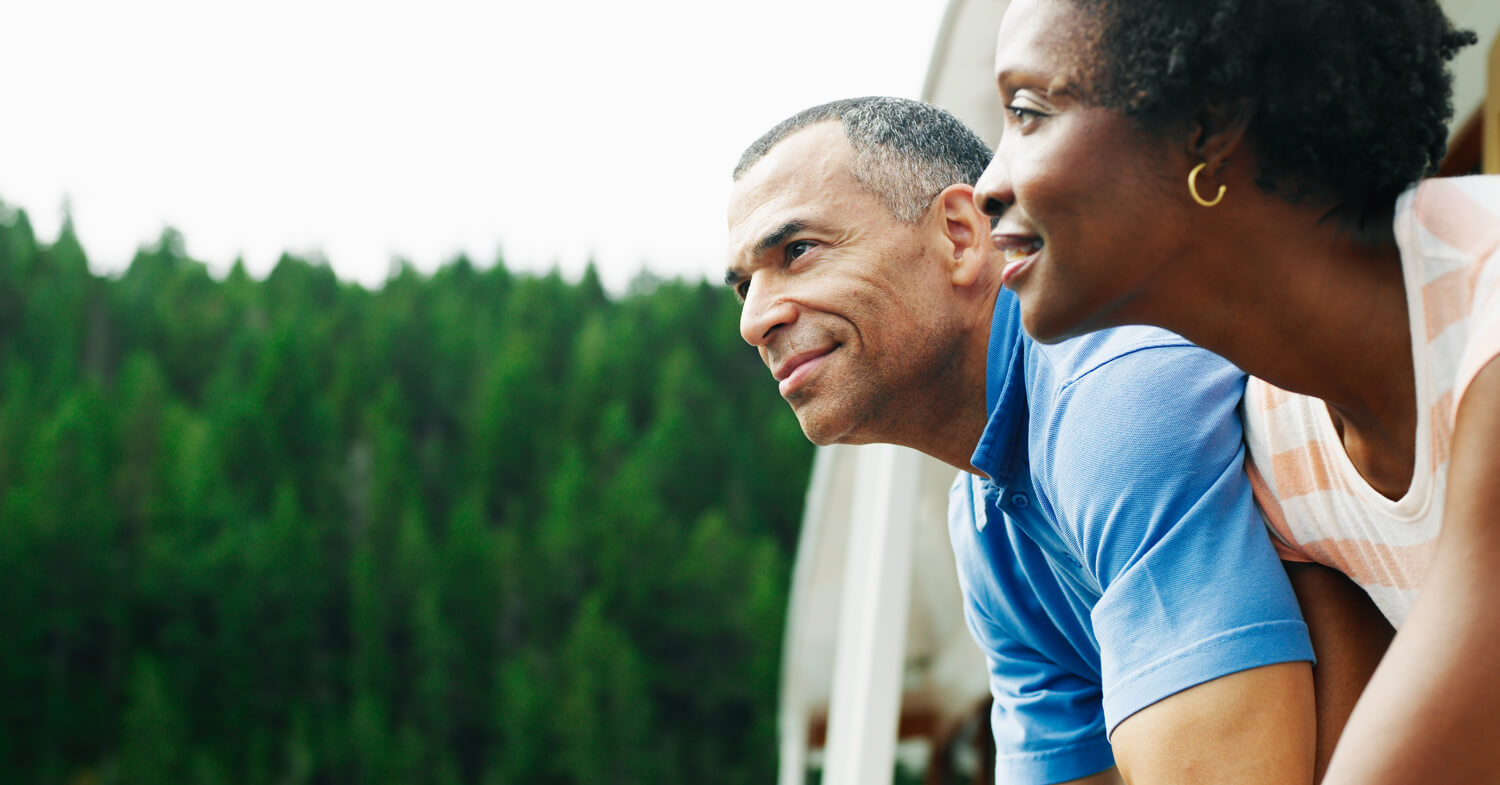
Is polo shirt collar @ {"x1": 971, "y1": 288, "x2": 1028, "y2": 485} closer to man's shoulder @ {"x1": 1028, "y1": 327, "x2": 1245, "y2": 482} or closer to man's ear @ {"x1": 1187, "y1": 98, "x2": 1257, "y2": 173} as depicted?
man's shoulder @ {"x1": 1028, "y1": 327, "x2": 1245, "y2": 482}

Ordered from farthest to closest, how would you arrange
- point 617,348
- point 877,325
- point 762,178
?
point 617,348 → point 762,178 → point 877,325

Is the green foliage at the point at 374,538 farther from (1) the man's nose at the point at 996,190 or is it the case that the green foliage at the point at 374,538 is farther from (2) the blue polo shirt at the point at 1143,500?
(1) the man's nose at the point at 996,190

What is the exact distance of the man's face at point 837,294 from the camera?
146 cm

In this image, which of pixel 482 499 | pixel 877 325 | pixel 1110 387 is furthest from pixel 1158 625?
pixel 482 499

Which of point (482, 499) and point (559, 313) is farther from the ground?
point (559, 313)

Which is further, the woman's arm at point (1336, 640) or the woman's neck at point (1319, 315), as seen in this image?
the woman's arm at point (1336, 640)

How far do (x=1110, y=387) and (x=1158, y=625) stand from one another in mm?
210

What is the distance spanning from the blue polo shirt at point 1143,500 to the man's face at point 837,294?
0.11 meters

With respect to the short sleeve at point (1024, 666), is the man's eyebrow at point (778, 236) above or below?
above

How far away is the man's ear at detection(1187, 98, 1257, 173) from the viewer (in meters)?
0.88

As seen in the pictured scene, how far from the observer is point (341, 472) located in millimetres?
38812

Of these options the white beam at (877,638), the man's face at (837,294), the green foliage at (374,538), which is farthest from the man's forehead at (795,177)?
the green foliage at (374,538)

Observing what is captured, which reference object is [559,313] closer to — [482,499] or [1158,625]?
[482,499]

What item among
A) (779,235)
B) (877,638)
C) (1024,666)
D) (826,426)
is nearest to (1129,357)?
(826,426)
